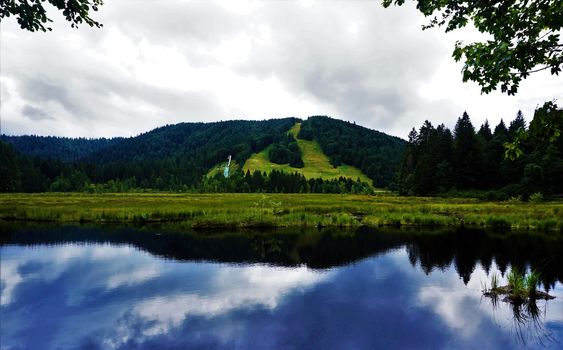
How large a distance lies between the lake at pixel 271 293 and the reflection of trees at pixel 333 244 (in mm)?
176

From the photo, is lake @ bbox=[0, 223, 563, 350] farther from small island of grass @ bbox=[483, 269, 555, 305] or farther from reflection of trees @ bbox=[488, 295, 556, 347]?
small island of grass @ bbox=[483, 269, 555, 305]

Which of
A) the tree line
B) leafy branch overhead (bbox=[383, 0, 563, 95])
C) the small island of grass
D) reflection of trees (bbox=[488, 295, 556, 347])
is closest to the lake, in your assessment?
reflection of trees (bbox=[488, 295, 556, 347])

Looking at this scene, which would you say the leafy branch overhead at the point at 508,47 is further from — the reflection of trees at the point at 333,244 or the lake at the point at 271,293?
the reflection of trees at the point at 333,244

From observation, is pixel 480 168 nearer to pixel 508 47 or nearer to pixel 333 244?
pixel 333 244

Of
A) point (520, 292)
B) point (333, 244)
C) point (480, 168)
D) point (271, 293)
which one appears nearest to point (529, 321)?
point (520, 292)

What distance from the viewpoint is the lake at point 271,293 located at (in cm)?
1512

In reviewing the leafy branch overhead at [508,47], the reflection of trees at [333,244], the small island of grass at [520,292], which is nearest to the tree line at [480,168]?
the reflection of trees at [333,244]

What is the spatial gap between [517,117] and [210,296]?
134 meters

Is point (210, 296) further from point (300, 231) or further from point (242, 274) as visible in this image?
point (300, 231)

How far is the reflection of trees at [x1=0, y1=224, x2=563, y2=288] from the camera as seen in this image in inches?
1129

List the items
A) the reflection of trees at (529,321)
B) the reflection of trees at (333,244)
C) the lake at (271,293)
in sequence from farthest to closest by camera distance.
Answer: the reflection of trees at (333,244) < the lake at (271,293) < the reflection of trees at (529,321)

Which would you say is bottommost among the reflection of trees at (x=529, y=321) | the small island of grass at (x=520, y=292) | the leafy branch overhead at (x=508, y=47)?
the reflection of trees at (x=529, y=321)

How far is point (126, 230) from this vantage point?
4419cm

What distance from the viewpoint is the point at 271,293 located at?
21422 mm
